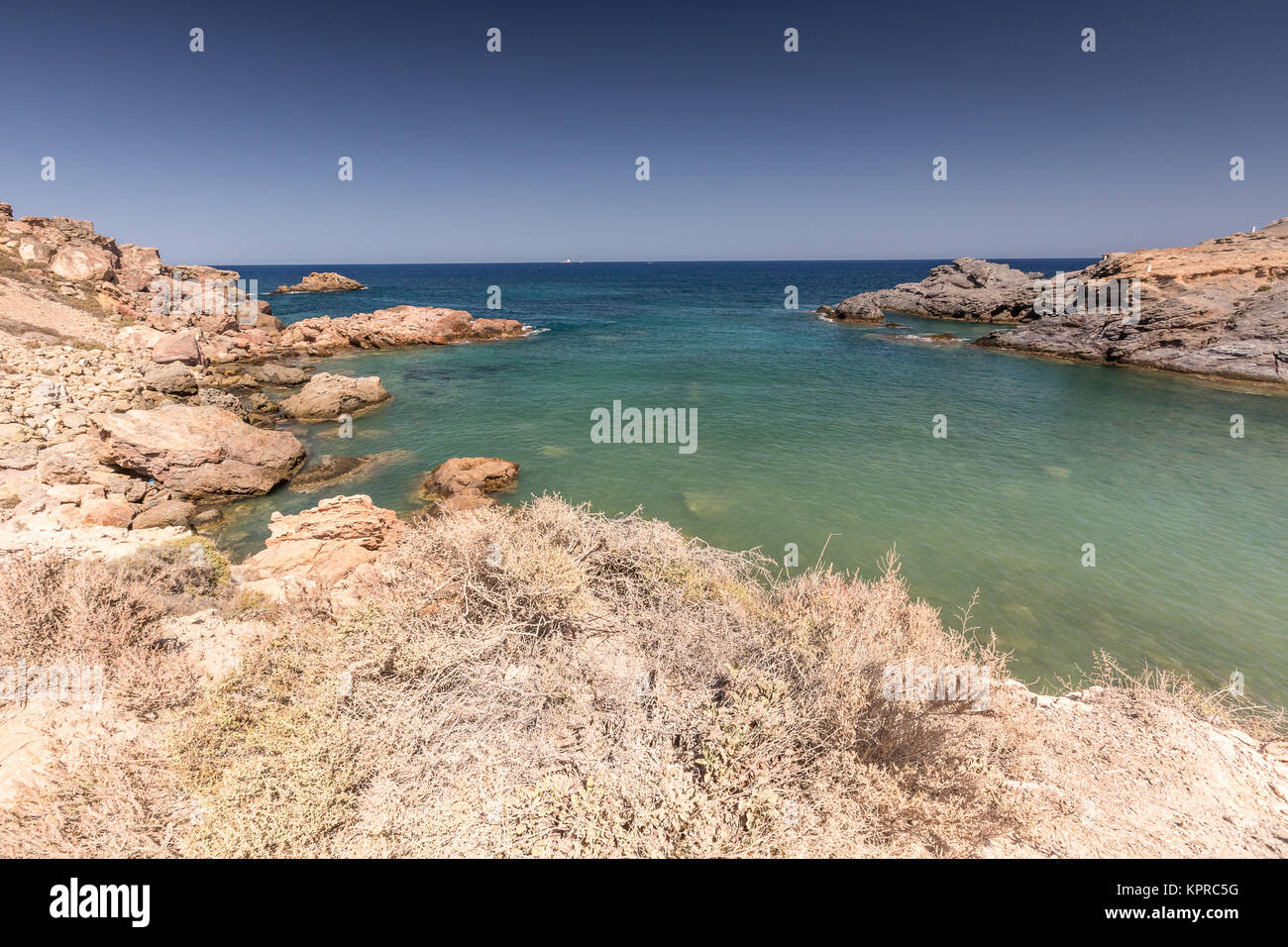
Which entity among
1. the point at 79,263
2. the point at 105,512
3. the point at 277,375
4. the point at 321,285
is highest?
the point at 321,285

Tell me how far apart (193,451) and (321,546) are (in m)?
7.06

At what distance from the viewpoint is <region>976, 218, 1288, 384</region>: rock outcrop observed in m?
25.6

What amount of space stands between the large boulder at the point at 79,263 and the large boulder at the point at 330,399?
898 inches

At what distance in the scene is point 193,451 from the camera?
1307 cm

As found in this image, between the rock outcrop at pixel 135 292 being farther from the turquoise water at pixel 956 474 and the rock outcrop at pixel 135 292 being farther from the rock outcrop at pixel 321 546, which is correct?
the rock outcrop at pixel 321 546

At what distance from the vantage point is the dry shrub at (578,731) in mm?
3629

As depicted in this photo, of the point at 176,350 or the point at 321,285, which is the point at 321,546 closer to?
the point at 176,350

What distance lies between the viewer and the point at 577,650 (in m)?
5.18

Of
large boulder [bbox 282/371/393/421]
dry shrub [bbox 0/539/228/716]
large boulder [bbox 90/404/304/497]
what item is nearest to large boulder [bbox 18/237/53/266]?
large boulder [bbox 282/371/393/421]

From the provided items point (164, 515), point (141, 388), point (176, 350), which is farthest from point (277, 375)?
point (164, 515)

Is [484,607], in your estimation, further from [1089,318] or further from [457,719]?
[1089,318]
